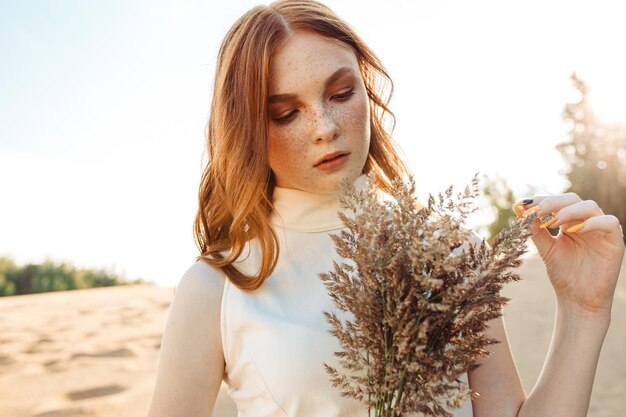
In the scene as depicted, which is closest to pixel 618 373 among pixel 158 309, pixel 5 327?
pixel 158 309

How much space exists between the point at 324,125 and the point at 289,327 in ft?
2.45

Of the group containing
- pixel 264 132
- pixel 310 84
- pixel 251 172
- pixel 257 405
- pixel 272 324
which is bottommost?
pixel 257 405

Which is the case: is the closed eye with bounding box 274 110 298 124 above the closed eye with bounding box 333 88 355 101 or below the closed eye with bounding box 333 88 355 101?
below

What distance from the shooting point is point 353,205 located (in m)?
1.35

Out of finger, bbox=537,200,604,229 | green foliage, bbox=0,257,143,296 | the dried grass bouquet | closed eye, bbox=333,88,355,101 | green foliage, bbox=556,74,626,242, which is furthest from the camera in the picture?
green foliage, bbox=556,74,626,242

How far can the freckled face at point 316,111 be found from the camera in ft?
6.75

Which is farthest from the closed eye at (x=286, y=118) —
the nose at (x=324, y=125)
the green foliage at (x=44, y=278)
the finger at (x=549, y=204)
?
the green foliage at (x=44, y=278)

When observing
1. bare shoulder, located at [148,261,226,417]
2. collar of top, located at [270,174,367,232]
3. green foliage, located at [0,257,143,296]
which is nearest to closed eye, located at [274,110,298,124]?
collar of top, located at [270,174,367,232]

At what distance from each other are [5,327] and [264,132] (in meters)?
8.19

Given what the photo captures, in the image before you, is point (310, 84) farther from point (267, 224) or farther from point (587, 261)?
point (587, 261)

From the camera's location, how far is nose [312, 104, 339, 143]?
2.02 m

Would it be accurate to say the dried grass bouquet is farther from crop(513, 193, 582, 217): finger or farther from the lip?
the lip

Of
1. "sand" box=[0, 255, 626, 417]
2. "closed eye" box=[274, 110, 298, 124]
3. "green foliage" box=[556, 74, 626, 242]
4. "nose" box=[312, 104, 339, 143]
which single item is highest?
"green foliage" box=[556, 74, 626, 242]

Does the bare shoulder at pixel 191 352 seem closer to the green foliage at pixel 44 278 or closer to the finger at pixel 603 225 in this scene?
the finger at pixel 603 225
